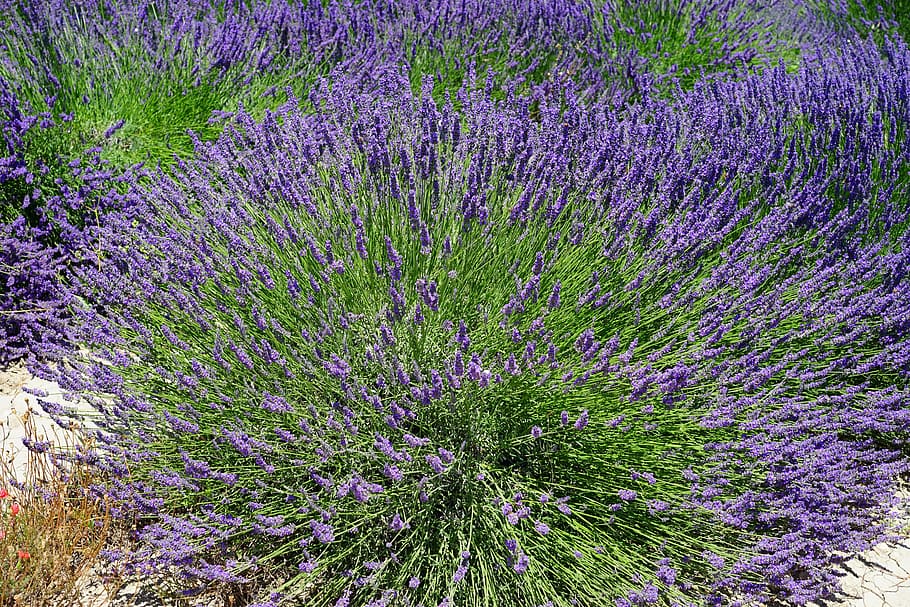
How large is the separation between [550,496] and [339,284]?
1.01 metres

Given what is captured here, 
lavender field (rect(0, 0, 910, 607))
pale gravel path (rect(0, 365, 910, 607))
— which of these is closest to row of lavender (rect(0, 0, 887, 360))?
lavender field (rect(0, 0, 910, 607))

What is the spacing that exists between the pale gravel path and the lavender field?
100mm

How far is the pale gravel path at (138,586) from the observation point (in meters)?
2.22

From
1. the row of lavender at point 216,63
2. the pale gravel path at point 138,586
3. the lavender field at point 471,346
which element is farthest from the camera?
the row of lavender at point 216,63

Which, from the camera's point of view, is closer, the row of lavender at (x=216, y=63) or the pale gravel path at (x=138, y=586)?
the pale gravel path at (x=138, y=586)

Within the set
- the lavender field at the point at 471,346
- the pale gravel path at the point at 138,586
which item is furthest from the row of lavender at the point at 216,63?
the pale gravel path at the point at 138,586

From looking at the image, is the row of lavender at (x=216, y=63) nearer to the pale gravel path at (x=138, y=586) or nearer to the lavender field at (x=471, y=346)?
the lavender field at (x=471, y=346)

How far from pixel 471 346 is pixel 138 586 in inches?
55.7

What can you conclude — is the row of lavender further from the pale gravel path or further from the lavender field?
the pale gravel path

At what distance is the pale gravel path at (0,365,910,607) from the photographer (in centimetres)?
222

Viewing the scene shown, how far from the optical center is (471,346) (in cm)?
228

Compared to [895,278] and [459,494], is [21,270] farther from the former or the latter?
[895,278]

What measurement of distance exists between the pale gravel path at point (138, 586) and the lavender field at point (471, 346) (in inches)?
3.9

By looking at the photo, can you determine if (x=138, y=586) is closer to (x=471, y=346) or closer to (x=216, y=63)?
(x=471, y=346)
